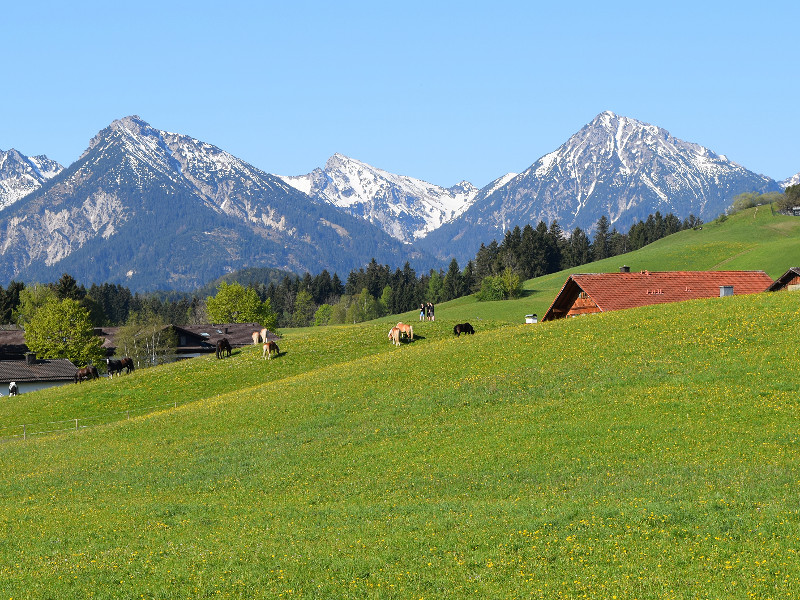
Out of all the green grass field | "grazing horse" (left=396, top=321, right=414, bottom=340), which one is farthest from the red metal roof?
"grazing horse" (left=396, top=321, right=414, bottom=340)

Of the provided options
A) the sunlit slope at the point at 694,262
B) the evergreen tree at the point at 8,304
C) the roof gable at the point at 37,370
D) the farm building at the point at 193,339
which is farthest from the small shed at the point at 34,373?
the evergreen tree at the point at 8,304

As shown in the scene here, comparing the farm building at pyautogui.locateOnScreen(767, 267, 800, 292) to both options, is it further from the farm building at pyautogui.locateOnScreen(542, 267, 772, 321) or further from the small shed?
the small shed

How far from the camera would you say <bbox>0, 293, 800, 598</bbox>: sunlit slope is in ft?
62.0

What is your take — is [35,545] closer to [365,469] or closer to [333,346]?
[365,469]

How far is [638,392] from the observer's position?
38500mm

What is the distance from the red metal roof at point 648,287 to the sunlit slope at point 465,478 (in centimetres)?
1146

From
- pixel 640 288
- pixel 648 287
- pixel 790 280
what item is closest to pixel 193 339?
pixel 640 288

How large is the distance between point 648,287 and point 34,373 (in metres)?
69.8

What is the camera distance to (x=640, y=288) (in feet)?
232

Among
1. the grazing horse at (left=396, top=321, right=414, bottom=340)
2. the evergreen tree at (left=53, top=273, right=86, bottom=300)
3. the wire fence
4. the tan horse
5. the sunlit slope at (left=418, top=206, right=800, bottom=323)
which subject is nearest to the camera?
the wire fence

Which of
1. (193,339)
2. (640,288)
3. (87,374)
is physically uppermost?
(640,288)

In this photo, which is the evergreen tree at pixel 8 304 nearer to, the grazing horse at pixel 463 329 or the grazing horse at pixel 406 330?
the grazing horse at pixel 406 330

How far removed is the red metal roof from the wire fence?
34.3 meters

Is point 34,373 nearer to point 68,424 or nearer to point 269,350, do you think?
point 269,350
